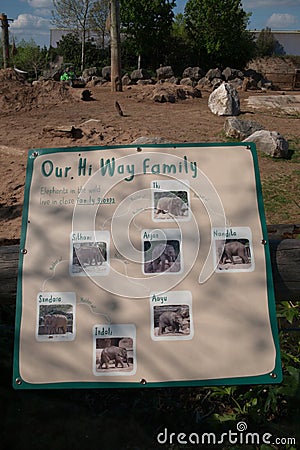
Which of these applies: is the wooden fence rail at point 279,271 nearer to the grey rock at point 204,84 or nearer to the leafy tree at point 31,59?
the grey rock at point 204,84

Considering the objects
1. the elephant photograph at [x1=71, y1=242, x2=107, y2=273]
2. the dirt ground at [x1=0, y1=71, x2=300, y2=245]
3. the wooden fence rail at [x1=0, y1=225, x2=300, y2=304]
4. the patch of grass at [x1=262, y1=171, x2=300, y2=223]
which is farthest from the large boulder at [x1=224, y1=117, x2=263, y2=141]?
the elephant photograph at [x1=71, y1=242, x2=107, y2=273]

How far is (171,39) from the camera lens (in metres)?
23.2

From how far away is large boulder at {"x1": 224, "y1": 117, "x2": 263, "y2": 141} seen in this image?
8.29 meters

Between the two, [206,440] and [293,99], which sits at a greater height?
[293,99]

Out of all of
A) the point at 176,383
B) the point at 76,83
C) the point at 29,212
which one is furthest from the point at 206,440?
the point at 76,83

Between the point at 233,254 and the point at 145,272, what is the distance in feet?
1.01

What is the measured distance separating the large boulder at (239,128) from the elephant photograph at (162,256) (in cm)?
668

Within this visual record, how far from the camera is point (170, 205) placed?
6.13 ft

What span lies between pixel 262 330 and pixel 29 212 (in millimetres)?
905

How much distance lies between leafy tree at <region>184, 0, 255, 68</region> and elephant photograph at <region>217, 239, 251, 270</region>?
2150 cm

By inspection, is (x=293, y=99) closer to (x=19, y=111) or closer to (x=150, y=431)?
(x=19, y=111)

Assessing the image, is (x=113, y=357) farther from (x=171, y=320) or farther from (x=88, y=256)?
(x=88, y=256)

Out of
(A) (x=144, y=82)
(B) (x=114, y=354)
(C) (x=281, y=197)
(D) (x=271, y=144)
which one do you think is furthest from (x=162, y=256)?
(A) (x=144, y=82)

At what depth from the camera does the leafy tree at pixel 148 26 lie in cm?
2142
